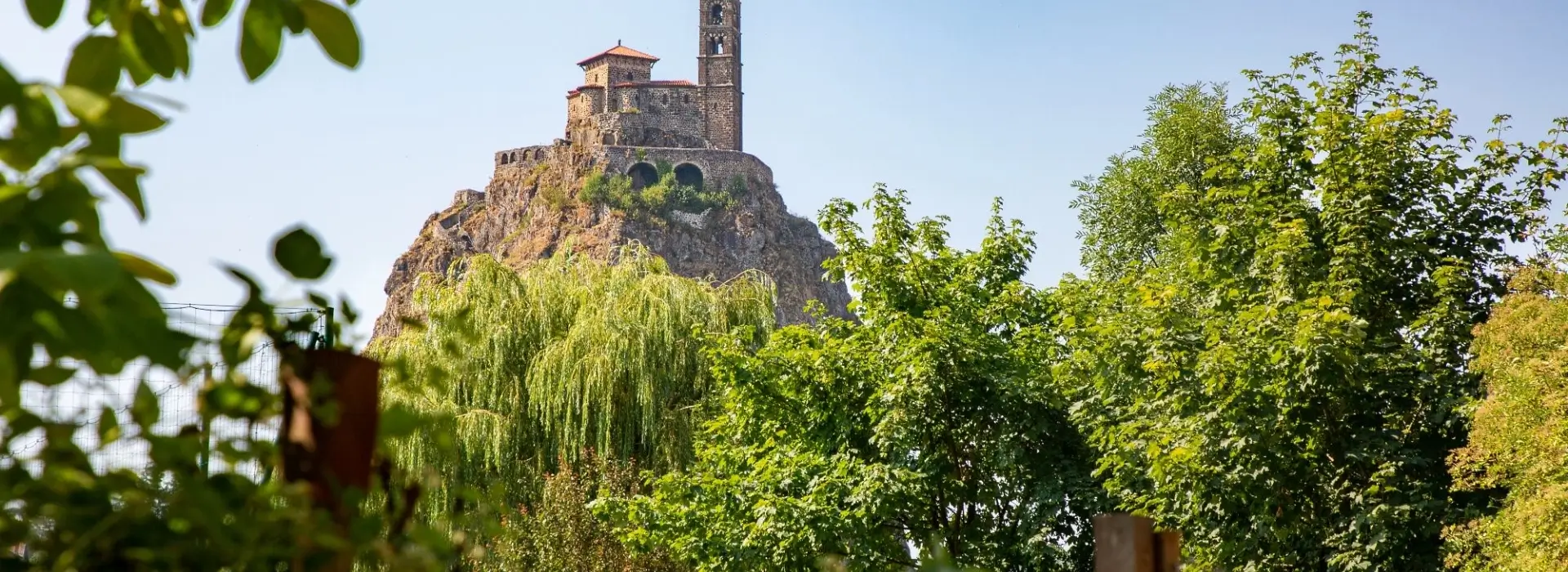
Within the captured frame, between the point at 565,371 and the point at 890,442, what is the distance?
219 inches

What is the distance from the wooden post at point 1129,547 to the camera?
202cm

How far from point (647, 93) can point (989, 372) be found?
249 feet

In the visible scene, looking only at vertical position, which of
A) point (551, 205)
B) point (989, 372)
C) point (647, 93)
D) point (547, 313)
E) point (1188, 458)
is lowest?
point (1188, 458)

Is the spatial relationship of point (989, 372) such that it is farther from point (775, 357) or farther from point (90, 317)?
point (90, 317)

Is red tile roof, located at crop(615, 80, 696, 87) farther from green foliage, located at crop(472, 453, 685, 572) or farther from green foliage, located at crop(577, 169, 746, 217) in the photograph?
green foliage, located at crop(472, 453, 685, 572)

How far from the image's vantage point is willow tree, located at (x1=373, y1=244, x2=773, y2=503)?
A: 60.7ft

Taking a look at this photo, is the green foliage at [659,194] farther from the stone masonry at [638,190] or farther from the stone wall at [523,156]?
the stone wall at [523,156]

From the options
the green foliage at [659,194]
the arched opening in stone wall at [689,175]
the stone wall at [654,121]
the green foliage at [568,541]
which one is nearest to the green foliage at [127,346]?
the green foliage at [568,541]

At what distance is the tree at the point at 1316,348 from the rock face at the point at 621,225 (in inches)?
2515

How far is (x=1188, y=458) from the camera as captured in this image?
1209 cm

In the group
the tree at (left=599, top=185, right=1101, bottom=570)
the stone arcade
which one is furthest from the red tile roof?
the tree at (left=599, top=185, right=1101, bottom=570)

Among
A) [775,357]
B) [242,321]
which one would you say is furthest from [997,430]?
[242,321]

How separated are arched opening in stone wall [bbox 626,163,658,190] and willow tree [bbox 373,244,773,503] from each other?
208 ft

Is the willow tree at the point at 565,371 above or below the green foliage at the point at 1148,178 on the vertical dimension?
below
